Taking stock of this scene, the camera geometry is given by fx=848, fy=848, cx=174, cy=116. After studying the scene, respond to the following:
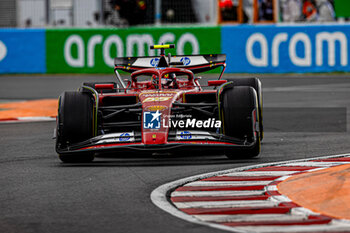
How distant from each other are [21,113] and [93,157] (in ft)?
21.5

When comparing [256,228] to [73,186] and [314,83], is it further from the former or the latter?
[314,83]

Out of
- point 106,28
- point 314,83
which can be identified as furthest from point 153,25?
point 314,83

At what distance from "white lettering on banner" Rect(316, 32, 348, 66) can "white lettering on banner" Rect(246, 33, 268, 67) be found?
1.54 metres

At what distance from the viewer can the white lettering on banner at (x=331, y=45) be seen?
954 inches

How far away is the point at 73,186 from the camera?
8070 millimetres

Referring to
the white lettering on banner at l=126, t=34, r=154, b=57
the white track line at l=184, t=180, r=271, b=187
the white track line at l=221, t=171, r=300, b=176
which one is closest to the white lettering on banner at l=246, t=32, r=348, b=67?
the white lettering on banner at l=126, t=34, r=154, b=57

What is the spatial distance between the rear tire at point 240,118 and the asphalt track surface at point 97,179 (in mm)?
145

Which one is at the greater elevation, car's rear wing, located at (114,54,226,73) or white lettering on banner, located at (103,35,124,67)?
car's rear wing, located at (114,54,226,73)

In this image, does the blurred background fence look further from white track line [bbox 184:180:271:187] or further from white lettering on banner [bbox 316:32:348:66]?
white track line [bbox 184:180:271:187]

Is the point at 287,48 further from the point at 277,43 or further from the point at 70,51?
the point at 70,51

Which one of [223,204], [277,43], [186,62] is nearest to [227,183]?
[223,204]

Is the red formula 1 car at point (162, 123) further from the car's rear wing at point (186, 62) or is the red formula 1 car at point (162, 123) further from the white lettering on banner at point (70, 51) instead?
the white lettering on banner at point (70, 51)

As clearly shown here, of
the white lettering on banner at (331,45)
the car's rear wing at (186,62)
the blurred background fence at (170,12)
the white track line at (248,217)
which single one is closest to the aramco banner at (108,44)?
the blurred background fence at (170,12)

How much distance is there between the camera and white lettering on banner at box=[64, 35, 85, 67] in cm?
2659
